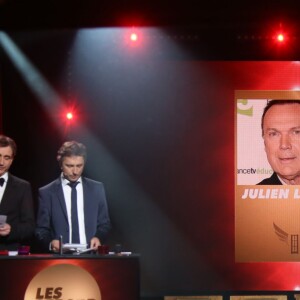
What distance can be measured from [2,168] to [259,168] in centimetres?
274

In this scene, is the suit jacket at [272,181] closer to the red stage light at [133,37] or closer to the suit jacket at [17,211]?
the red stage light at [133,37]

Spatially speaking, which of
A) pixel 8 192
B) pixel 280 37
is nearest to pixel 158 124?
pixel 280 37

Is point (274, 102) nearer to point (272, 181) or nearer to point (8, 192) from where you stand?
point (272, 181)

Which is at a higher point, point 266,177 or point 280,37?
point 280,37

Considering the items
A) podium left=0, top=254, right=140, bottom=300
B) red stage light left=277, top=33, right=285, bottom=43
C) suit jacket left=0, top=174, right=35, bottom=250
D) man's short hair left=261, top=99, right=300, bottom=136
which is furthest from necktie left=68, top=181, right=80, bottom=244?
red stage light left=277, top=33, right=285, bottom=43

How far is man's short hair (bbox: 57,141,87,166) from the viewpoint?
721 centimetres

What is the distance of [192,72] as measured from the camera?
7.25 m

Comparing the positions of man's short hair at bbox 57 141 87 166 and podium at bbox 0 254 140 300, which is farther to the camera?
man's short hair at bbox 57 141 87 166

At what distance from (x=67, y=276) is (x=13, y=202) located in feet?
6.47

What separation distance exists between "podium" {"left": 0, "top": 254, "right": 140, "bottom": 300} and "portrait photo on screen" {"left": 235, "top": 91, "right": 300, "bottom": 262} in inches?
91.2

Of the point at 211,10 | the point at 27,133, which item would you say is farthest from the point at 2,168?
the point at 211,10

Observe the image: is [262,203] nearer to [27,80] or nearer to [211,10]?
[211,10]

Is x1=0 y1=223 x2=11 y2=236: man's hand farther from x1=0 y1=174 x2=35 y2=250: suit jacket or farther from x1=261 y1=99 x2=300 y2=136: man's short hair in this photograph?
x1=261 y1=99 x2=300 y2=136: man's short hair

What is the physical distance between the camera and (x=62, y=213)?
720 cm
